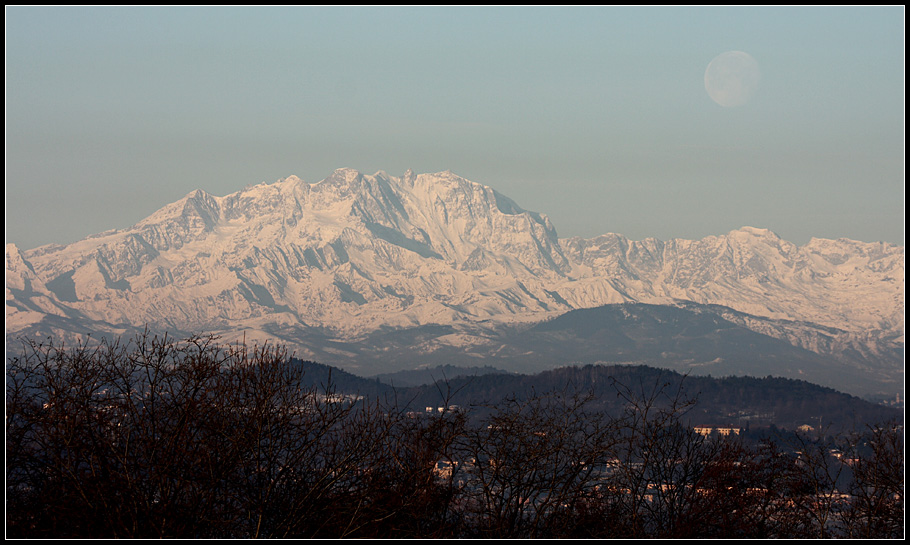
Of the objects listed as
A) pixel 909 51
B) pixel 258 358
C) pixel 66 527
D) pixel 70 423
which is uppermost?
pixel 909 51

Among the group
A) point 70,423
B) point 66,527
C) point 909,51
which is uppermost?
point 909,51

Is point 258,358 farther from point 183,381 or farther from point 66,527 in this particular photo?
point 66,527

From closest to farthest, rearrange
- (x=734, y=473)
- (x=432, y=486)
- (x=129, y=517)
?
(x=129, y=517), (x=432, y=486), (x=734, y=473)

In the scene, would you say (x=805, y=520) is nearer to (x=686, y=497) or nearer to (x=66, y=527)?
(x=686, y=497)

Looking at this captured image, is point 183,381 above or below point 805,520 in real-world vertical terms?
above

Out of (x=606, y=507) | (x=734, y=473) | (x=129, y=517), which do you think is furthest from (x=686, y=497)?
(x=129, y=517)

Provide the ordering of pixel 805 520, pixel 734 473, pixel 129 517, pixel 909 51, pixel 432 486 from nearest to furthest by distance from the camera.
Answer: pixel 129 517
pixel 909 51
pixel 432 486
pixel 805 520
pixel 734 473

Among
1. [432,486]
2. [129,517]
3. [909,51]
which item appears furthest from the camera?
[432,486]

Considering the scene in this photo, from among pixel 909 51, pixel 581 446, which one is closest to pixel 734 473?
pixel 581 446

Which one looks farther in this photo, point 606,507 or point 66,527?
point 606,507
